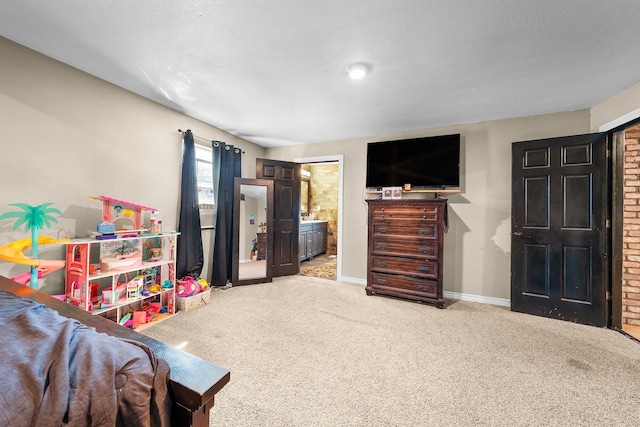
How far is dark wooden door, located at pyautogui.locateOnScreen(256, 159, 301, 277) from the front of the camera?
4320 mm

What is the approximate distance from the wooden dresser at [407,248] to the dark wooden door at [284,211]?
1.52m

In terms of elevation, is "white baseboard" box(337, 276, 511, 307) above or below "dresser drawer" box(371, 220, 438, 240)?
below

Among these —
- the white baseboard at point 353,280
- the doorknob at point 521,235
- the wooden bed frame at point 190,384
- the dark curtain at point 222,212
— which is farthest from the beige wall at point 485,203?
the wooden bed frame at point 190,384

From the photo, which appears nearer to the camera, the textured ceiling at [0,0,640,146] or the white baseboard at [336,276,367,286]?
the textured ceiling at [0,0,640,146]

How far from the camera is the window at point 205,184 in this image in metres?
3.62

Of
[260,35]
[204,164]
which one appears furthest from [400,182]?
[204,164]

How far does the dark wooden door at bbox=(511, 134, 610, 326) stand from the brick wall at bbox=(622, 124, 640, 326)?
255 millimetres

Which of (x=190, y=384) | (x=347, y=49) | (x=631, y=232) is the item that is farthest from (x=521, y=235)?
(x=190, y=384)

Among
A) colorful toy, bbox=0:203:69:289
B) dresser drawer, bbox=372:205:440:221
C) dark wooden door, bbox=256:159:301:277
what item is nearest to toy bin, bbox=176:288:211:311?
colorful toy, bbox=0:203:69:289

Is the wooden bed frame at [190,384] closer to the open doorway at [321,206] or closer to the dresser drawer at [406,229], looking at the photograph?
the dresser drawer at [406,229]

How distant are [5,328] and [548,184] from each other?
13.8 feet

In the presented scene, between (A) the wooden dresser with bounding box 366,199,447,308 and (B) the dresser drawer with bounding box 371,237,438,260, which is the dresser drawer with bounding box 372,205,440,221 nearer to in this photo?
(A) the wooden dresser with bounding box 366,199,447,308

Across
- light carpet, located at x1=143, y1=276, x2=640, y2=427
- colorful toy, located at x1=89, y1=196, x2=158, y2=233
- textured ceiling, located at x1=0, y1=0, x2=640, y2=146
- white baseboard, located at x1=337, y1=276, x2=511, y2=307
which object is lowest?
light carpet, located at x1=143, y1=276, x2=640, y2=427

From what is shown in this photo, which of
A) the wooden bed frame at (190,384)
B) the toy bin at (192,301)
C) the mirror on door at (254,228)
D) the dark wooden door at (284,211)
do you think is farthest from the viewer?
the dark wooden door at (284,211)
